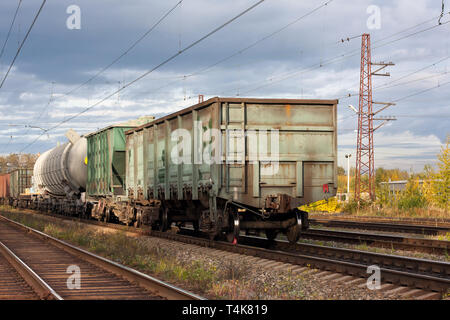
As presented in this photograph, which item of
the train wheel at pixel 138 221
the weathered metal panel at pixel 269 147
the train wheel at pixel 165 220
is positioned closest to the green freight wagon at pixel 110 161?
the train wheel at pixel 138 221

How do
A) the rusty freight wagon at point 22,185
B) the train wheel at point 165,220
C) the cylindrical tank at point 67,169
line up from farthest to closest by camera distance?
the rusty freight wagon at point 22,185
the cylindrical tank at point 67,169
the train wheel at point 165,220

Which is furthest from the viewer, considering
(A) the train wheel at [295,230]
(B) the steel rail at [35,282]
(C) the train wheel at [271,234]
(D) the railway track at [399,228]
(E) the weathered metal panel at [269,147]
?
(D) the railway track at [399,228]

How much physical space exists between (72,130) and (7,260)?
672 inches

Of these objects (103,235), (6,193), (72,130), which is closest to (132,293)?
(103,235)

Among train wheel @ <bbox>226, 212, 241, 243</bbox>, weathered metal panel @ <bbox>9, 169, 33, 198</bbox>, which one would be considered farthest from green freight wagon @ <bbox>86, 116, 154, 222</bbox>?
weathered metal panel @ <bbox>9, 169, 33, 198</bbox>

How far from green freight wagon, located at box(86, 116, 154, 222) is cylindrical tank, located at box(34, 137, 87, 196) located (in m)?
3.64

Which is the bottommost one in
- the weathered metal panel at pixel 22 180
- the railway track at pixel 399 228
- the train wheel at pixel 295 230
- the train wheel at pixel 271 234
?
the railway track at pixel 399 228

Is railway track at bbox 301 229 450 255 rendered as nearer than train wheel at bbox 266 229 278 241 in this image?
Yes

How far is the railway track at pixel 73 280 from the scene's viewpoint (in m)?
7.94

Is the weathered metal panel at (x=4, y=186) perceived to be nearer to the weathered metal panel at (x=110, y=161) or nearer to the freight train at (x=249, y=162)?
the weathered metal panel at (x=110, y=161)

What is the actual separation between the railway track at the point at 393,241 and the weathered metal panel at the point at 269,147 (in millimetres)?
2309

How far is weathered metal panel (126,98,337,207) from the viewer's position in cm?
1259

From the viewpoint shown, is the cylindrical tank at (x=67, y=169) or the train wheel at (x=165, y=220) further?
the cylindrical tank at (x=67, y=169)

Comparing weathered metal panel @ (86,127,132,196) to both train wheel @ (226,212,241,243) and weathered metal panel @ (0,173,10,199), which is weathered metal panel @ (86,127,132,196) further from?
weathered metal panel @ (0,173,10,199)
